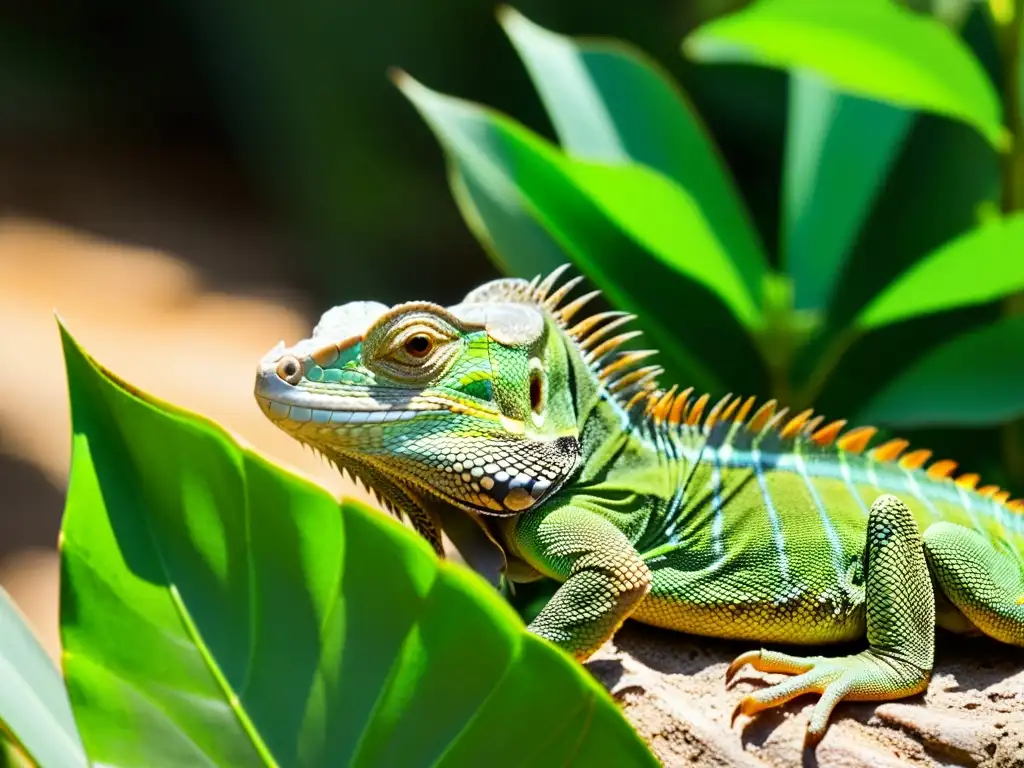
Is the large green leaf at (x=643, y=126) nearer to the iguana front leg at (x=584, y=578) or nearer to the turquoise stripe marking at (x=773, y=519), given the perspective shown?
the turquoise stripe marking at (x=773, y=519)

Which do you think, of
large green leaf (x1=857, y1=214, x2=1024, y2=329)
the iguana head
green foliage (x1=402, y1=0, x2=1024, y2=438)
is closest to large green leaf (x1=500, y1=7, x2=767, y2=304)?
green foliage (x1=402, y1=0, x2=1024, y2=438)

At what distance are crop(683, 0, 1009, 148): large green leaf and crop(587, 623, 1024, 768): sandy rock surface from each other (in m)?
1.25

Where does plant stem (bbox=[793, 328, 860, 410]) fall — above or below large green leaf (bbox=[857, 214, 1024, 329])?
below

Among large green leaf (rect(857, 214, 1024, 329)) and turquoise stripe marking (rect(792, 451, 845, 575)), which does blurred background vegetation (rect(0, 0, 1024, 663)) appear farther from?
turquoise stripe marking (rect(792, 451, 845, 575))

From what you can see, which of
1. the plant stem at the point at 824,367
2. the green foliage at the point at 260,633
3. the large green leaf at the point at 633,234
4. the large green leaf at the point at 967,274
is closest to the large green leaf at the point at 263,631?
the green foliage at the point at 260,633

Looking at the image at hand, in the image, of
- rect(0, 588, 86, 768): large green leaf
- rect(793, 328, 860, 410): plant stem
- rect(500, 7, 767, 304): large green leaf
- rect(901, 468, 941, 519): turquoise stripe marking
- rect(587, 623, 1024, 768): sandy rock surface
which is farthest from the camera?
rect(500, 7, 767, 304): large green leaf

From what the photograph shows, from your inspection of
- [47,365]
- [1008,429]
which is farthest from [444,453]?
[47,365]

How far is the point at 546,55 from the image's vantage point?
2719 mm

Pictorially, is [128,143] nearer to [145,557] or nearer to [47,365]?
[47,365]

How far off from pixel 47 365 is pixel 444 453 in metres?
4.42

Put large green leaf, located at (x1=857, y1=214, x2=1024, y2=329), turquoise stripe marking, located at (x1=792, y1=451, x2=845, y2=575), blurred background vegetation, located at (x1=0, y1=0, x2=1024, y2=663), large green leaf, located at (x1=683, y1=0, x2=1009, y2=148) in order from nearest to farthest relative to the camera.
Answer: turquoise stripe marking, located at (x1=792, y1=451, x2=845, y2=575), large green leaf, located at (x1=857, y1=214, x2=1024, y2=329), large green leaf, located at (x1=683, y1=0, x2=1009, y2=148), blurred background vegetation, located at (x1=0, y1=0, x2=1024, y2=663)

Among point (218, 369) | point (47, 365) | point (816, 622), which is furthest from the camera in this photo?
point (218, 369)

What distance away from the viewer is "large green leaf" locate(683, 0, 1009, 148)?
2355 mm

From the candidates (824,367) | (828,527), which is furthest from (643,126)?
(828,527)
